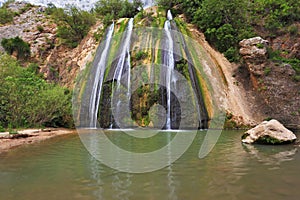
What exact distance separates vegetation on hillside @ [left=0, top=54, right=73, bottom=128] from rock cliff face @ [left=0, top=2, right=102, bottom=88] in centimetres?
800

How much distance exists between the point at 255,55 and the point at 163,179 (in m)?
18.9

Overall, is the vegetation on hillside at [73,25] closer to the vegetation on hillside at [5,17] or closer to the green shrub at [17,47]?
the green shrub at [17,47]

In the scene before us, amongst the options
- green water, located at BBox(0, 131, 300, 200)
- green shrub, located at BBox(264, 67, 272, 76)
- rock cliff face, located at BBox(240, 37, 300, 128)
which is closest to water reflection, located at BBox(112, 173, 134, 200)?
green water, located at BBox(0, 131, 300, 200)

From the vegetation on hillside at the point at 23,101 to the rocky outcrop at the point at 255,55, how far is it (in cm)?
1559

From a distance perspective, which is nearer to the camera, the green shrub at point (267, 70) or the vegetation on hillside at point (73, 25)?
the green shrub at point (267, 70)

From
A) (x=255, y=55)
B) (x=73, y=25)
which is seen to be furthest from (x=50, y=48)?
(x=255, y=55)

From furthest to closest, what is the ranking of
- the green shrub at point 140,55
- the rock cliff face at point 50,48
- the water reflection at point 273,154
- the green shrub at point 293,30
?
1. the rock cliff face at point 50,48
2. the green shrub at point 293,30
3. the green shrub at point 140,55
4. the water reflection at point 273,154

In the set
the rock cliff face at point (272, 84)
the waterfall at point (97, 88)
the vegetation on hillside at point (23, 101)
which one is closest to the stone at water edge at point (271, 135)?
the rock cliff face at point (272, 84)

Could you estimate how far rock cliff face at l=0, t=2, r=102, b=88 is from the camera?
2788 centimetres

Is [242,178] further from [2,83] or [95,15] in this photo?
[95,15]

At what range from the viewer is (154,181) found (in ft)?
16.6

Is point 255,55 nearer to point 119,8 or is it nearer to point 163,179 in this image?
point 163,179

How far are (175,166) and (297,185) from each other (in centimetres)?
272

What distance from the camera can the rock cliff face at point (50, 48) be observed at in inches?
1097
